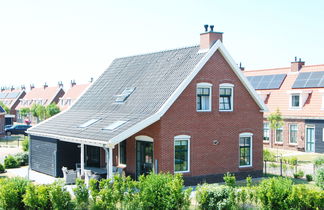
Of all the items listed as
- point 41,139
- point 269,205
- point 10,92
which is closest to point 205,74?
point 269,205

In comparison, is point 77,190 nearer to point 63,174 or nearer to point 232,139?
point 63,174

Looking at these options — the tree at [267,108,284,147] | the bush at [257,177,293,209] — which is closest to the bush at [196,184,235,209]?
the bush at [257,177,293,209]

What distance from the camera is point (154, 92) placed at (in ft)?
69.3

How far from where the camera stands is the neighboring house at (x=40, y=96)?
3031 inches

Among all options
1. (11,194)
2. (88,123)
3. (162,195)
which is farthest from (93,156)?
(162,195)

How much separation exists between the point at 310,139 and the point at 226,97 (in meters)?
16.2

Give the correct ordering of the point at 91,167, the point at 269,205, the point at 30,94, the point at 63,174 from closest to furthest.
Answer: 1. the point at 269,205
2. the point at 63,174
3. the point at 91,167
4. the point at 30,94

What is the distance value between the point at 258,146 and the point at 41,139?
12.4m

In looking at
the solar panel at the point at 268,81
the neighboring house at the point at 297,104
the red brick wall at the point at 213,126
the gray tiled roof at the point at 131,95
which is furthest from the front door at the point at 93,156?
the solar panel at the point at 268,81

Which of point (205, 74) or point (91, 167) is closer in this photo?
point (205, 74)

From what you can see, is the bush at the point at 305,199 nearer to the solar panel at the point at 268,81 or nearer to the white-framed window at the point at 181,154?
the white-framed window at the point at 181,154

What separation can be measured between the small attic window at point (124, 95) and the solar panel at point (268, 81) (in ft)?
68.8

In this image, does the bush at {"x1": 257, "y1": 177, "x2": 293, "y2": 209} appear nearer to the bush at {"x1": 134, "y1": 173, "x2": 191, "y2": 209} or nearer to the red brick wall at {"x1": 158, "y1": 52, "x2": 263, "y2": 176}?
the bush at {"x1": 134, "y1": 173, "x2": 191, "y2": 209}

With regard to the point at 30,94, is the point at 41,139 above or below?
below
